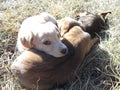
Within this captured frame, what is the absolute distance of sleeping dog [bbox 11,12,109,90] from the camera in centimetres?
341

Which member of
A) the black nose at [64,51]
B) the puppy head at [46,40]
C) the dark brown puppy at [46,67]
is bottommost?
the dark brown puppy at [46,67]

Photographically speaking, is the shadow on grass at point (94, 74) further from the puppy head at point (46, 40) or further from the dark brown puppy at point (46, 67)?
the puppy head at point (46, 40)

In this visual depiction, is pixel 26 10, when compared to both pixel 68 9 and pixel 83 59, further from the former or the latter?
pixel 83 59

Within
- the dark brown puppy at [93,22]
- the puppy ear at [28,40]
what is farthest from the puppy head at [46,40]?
the dark brown puppy at [93,22]

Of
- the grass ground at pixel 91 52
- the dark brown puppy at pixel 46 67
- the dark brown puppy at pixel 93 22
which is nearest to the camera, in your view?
the dark brown puppy at pixel 46 67

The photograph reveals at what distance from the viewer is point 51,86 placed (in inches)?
137

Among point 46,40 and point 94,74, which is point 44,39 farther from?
point 94,74

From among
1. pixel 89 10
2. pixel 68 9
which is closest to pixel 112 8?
pixel 89 10

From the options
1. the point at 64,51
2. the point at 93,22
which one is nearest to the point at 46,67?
the point at 64,51

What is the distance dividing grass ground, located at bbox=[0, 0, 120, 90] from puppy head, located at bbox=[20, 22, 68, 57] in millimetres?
382

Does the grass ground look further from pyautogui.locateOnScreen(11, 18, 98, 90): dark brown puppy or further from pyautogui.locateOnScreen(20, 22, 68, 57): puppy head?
pyautogui.locateOnScreen(20, 22, 68, 57): puppy head

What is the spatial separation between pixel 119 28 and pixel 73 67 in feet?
3.82

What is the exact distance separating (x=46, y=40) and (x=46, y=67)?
0.34m

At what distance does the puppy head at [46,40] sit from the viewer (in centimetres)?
357
